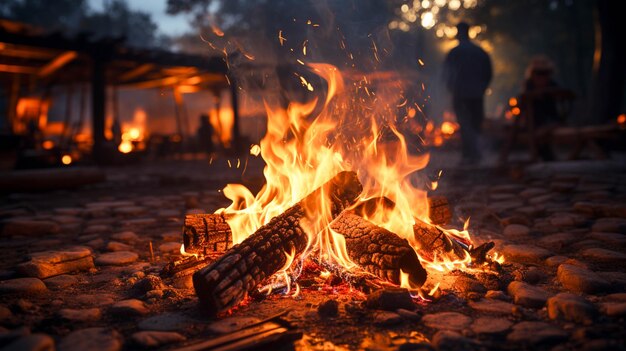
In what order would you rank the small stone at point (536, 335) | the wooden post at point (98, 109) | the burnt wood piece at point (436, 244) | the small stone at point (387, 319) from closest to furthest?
the small stone at point (536, 335), the small stone at point (387, 319), the burnt wood piece at point (436, 244), the wooden post at point (98, 109)

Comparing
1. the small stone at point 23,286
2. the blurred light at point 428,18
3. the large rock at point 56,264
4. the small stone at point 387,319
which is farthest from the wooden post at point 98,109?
the small stone at point 387,319

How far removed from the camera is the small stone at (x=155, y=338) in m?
1.84

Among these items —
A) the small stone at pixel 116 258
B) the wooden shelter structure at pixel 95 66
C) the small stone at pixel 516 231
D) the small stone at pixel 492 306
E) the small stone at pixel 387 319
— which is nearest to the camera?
the small stone at pixel 387 319

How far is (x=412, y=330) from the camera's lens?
77.5 inches

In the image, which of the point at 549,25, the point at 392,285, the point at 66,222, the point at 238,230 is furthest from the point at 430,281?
the point at 549,25

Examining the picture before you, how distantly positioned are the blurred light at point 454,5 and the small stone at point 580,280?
2616 centimetres

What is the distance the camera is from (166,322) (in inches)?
82.4

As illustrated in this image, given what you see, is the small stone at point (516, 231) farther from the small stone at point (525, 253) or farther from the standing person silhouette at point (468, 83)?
the standing person silhouette at point (468, 83)

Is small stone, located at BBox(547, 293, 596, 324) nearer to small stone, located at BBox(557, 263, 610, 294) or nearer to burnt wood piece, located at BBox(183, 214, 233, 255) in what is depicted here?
small stone, located at BBox(557, 263, 610, 294)

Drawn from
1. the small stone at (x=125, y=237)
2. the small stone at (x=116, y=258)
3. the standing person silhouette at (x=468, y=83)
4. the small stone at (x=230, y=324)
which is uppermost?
the standing person silhouette at (x=468, y=83)

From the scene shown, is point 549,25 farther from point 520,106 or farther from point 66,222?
point 66,222

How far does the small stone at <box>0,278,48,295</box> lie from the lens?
8.08 ft

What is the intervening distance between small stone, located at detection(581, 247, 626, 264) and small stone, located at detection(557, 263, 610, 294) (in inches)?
18.2

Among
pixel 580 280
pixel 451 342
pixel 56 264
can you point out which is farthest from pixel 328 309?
pixel 56 264
